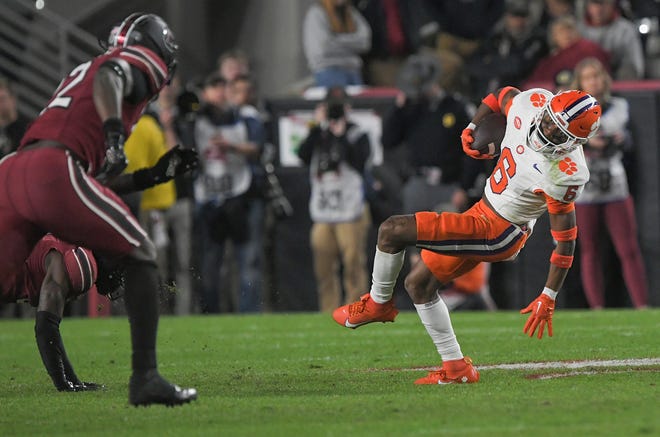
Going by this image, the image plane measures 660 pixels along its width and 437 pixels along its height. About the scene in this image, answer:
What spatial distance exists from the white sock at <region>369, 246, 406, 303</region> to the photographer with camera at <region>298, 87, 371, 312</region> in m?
5.23

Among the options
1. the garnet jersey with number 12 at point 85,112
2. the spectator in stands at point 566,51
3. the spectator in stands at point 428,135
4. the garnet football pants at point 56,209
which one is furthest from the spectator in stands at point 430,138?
the garnet football pants at point 56,209

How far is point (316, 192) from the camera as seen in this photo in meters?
11.8

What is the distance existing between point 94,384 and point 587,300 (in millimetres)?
6912

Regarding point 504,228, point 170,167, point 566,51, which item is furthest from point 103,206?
point 566,51

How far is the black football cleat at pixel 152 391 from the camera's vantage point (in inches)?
206

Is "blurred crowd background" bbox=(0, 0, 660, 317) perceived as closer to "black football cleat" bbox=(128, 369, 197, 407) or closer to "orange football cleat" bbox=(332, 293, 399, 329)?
"orange football cleat" bbox=(332, 293, 399, 329)

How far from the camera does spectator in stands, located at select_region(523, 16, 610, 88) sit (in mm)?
11992

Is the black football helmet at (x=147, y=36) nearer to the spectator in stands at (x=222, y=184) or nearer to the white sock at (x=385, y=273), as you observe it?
the white sock at (x=385, y=273)

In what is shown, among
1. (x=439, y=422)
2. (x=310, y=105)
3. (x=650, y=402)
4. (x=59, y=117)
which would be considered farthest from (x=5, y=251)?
(x=310, y=105)

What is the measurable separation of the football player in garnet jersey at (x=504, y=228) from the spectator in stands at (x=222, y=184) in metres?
5.48

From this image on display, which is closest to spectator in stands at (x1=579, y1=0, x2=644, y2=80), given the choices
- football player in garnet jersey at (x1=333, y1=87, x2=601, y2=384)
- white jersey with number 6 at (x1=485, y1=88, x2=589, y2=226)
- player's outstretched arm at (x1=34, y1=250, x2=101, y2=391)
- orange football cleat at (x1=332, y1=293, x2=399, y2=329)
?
white jersey with number 6 at (x1=485, y1=88, x2=589, y2=226)

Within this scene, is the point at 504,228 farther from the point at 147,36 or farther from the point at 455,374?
the point at 147,36

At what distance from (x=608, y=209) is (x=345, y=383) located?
5.61 m

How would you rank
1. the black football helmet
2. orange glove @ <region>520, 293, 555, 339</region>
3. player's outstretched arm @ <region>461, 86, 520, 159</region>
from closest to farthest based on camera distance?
1. the black football helmet
2. orange glove @ <region>520, 293, 555, 339</region>
3. player's outstretched arm @ <region>461, 86, 520, 159</region>
